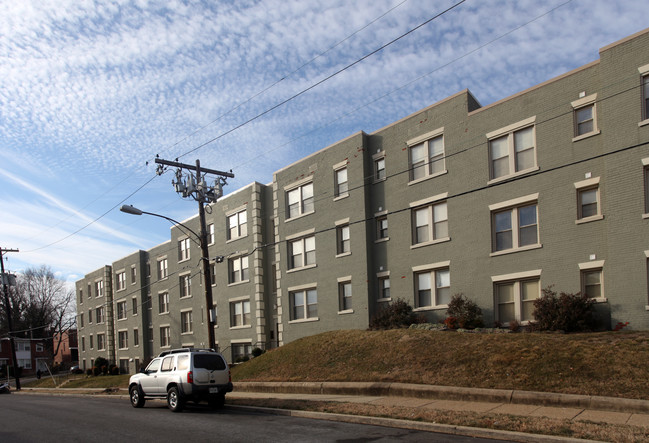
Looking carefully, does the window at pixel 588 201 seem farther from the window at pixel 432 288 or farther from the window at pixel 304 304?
the window at pixel 304 304

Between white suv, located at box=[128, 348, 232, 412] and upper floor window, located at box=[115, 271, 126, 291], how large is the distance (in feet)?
122

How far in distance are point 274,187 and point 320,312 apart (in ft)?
26.5

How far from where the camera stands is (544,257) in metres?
20.4

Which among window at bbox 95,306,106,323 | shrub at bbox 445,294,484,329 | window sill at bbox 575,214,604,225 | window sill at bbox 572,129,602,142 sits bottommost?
window at bbox 95,306,106,323

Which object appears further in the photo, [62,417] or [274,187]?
[274,187]

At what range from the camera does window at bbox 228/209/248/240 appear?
35.2m

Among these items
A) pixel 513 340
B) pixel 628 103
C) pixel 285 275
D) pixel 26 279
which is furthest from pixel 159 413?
pixel 26 279

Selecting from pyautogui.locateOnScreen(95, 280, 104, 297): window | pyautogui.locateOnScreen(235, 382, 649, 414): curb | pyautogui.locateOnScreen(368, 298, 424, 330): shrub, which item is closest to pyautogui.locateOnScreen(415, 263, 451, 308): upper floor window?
pyautogui.locateOnScreen(368, 298, 424, 330): shrub

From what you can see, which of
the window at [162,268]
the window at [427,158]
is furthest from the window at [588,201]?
the window at [162,268]

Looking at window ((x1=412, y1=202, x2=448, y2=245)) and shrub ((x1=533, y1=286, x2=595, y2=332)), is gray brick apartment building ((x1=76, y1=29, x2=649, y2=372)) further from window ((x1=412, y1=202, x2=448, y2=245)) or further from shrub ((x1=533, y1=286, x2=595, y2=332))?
shrub ((x1=533, y1=286, x2=595, y2=332))

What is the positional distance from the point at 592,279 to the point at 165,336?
3491 cm

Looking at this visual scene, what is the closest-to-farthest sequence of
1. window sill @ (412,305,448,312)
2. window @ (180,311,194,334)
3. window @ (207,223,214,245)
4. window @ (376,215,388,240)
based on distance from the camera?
window sill @ (412,305,448,312) → window @ (376,215,388,240) → window @ (207,223,214,245) → window @ (180,311,194,334)

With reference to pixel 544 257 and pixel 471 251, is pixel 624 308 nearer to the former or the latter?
pixel 544 257

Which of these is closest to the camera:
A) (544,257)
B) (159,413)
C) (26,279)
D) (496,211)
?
(159,413)
